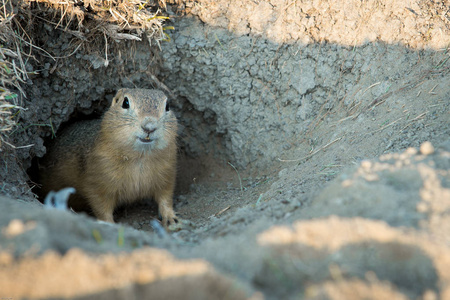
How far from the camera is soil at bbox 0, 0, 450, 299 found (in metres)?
2.09

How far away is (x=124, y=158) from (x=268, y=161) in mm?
2193

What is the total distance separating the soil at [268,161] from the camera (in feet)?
6.86

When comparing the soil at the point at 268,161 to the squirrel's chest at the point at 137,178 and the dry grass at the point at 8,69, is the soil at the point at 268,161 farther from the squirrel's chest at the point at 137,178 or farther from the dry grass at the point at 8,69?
the squirrel's chest at the point at 137,178

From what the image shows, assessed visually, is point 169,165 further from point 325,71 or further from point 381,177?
point 381,177

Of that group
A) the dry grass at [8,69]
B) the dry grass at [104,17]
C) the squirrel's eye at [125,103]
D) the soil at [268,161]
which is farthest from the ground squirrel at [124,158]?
the dry grass at [8,69]

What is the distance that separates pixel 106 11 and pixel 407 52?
407cm

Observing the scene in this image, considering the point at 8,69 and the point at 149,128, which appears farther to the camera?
the point at 149,128

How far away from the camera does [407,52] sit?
5508 mm

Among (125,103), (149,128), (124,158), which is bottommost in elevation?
(124,158)

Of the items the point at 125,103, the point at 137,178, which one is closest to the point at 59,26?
the point at 125,103

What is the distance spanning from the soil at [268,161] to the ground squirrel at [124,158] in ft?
1.49

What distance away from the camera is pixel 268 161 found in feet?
20.8

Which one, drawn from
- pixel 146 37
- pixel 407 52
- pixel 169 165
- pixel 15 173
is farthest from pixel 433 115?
pixel 15 173

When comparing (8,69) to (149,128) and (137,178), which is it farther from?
(137,178)
